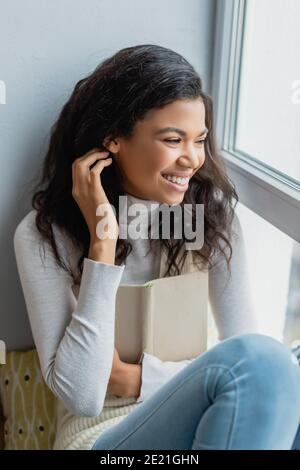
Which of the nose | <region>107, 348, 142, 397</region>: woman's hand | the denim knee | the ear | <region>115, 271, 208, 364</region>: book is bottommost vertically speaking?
<region>107, 348, 142, 397</region>: woman's hand

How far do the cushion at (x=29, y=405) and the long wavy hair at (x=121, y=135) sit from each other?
1.02 feet

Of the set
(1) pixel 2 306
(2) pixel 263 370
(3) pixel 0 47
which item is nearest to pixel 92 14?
(3) pixel 0 47

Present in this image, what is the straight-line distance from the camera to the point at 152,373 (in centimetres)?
112

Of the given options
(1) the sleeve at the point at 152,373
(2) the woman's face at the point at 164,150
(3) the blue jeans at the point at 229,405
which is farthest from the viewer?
(1) the sleeve at the point at 152,373

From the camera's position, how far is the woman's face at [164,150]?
3.29 feet

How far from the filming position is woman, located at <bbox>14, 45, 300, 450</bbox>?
86 cm

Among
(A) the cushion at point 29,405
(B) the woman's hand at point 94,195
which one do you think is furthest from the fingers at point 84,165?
(A) the cushion at point 29,405

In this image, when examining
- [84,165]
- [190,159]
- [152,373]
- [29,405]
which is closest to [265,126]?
[190,159]

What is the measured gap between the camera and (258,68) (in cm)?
126

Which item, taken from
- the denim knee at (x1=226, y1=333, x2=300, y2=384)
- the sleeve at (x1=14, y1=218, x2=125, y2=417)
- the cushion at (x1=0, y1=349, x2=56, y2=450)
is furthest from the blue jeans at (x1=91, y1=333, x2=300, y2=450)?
the cushion at (x1=0, y1=349, x2=56, y2=450)

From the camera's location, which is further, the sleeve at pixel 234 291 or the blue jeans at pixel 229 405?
the sleeve at pixel 234 291

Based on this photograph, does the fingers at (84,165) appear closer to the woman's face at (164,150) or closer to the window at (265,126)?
the woman's face at (164,150)

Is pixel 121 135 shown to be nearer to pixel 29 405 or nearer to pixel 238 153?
pixel 238 153

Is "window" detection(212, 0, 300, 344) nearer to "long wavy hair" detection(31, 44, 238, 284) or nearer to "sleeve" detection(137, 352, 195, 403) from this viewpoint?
"long wavy hair" detection(31, 44, 238, 284)
